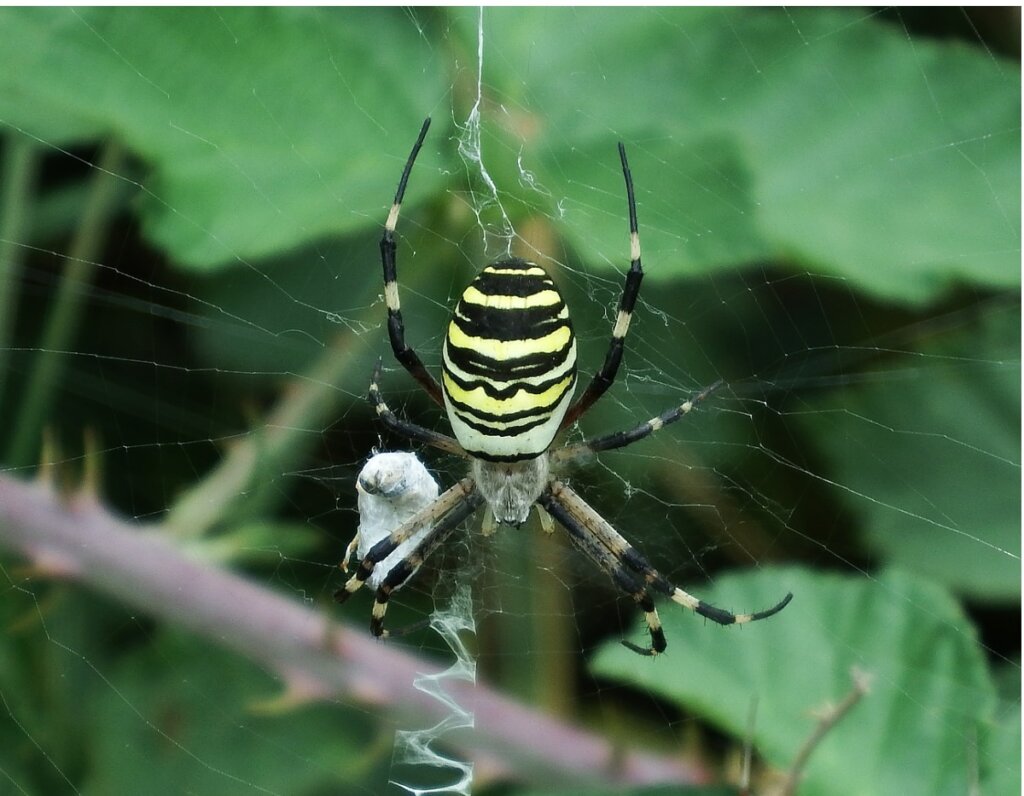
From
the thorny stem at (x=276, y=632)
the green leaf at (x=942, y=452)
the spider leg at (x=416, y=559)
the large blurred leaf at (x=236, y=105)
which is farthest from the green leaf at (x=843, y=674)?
the large blurred leaf at (x=236, y=105)

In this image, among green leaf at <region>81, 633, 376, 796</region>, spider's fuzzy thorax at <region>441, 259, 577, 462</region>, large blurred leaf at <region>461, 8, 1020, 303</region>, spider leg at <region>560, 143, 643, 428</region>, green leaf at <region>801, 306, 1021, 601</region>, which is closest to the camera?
spider's fuzzy thorax at <region>441, 259, 577, 462</region>

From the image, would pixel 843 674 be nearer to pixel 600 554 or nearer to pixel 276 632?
pixel 600 554

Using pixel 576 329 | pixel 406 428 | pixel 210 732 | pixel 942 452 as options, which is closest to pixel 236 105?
pixel 406 428

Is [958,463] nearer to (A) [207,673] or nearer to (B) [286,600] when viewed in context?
(B) [286,600]

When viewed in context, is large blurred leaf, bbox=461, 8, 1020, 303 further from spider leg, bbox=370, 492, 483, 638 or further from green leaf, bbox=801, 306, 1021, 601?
spider leg, bbox=370, 492, 483, 638

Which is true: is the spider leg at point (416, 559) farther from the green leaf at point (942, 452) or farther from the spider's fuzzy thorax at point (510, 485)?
the green leaf at point (942, 452)

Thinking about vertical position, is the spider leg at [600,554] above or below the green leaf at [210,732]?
above

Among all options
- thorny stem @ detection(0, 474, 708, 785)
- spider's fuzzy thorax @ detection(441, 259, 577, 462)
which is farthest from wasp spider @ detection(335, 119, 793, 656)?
thorny stem @ detection(0, 474, 708, 785)
